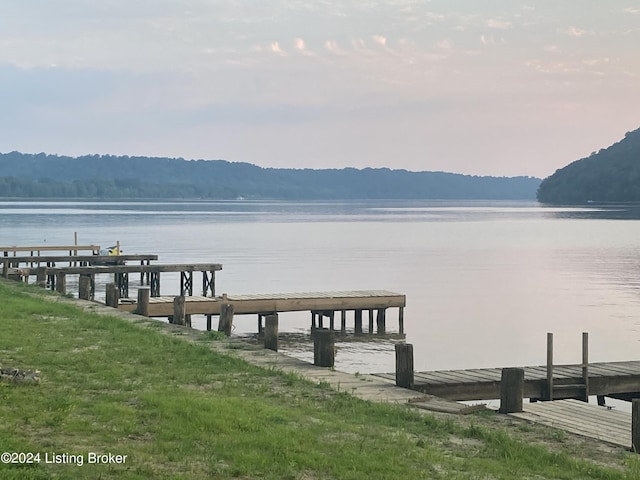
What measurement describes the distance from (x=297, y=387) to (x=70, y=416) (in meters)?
4.15

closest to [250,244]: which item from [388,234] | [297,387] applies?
[388,234]

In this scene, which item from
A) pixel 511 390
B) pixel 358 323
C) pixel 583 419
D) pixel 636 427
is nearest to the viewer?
pixel 636 427

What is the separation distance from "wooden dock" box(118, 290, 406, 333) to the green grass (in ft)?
55.4

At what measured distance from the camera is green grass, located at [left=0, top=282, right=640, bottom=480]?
9.75m

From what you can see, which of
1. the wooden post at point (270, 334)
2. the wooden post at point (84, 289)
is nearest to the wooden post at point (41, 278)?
the wooden post at point (84, 289)

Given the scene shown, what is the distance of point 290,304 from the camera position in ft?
120

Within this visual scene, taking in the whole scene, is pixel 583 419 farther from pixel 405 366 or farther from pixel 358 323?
pixel 358 323

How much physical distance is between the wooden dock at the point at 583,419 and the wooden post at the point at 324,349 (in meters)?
3.66

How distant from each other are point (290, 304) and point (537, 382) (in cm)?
1835

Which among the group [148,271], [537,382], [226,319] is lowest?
[148,271]

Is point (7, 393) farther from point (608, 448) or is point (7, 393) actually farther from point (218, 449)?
point (608, 448)

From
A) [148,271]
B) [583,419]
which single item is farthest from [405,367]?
[148,271]

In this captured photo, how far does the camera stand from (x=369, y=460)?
33.1 ft

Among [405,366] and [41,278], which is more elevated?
[405,366]
